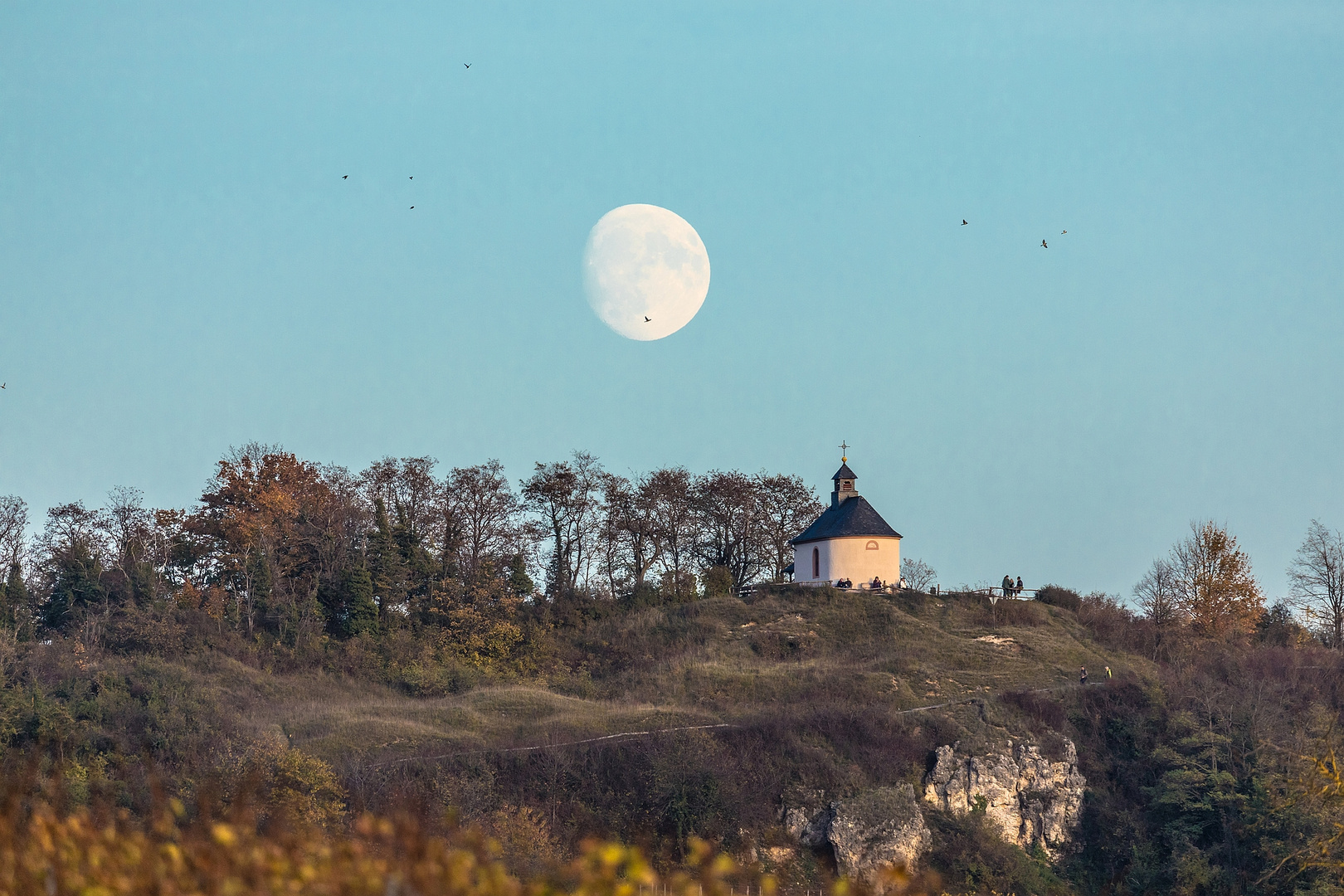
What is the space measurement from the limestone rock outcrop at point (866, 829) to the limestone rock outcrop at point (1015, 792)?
2.08m

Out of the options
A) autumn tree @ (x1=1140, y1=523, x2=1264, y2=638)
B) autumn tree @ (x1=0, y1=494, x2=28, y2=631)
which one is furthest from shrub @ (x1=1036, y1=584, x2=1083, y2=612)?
autumn tree @ (x1=0, y1=494, x2=28, y2=631)

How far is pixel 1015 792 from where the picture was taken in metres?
37.1

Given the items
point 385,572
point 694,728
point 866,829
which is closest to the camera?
point 866,829

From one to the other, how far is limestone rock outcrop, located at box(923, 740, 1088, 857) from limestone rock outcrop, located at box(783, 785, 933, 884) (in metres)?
2.08

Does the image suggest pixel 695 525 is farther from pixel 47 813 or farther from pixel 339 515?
pixel 47 813

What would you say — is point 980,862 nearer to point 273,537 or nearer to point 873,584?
point 873,584

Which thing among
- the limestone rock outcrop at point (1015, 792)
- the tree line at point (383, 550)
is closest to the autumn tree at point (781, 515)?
the tree line at point (383, 550)

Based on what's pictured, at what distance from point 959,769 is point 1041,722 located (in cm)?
518

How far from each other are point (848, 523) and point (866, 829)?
2685cm

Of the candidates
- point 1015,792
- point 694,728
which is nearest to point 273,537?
point 694,728

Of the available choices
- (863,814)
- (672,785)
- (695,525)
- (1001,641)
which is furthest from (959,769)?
(695,525)

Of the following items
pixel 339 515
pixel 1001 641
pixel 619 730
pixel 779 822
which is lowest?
pixel 779 822

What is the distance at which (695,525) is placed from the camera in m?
62.9

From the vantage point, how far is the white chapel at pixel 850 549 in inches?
2292
